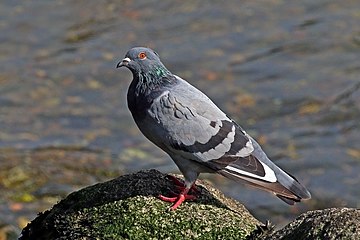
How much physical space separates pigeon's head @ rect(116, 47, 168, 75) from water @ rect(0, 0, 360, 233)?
4.08 meters


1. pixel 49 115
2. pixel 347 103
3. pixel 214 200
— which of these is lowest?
pixel 347 103

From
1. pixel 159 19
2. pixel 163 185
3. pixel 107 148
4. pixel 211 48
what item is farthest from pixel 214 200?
pixel 159 19

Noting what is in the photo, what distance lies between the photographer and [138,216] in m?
5.40

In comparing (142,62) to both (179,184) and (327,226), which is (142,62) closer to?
(179,184)

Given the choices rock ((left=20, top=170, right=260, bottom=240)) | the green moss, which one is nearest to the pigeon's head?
rock ((left=20, top=170, right=260, bottom=240))

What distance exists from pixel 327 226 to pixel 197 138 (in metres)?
1.51

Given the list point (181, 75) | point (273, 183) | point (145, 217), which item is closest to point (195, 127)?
point (273, 183)

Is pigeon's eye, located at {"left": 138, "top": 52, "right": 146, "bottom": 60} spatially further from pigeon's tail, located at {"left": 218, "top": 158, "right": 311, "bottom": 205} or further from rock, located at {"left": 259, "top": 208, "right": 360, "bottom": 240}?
rock, located at {"left": 259, "top": 208, "right": 360, "bottom": 240}

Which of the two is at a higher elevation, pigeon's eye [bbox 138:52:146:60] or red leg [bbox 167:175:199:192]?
pigeon's eye [bbox 138:52:146:60]

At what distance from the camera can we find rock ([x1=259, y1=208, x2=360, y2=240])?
4.60 meters

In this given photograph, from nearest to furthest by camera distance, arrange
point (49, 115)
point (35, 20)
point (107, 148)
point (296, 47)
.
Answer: point (107, 148)
point (49, 115)
point (296, 47)
point (35, 20)

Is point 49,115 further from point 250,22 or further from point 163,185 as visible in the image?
point 163,185

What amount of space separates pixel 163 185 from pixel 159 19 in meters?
9.27

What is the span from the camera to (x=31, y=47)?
1409cm
